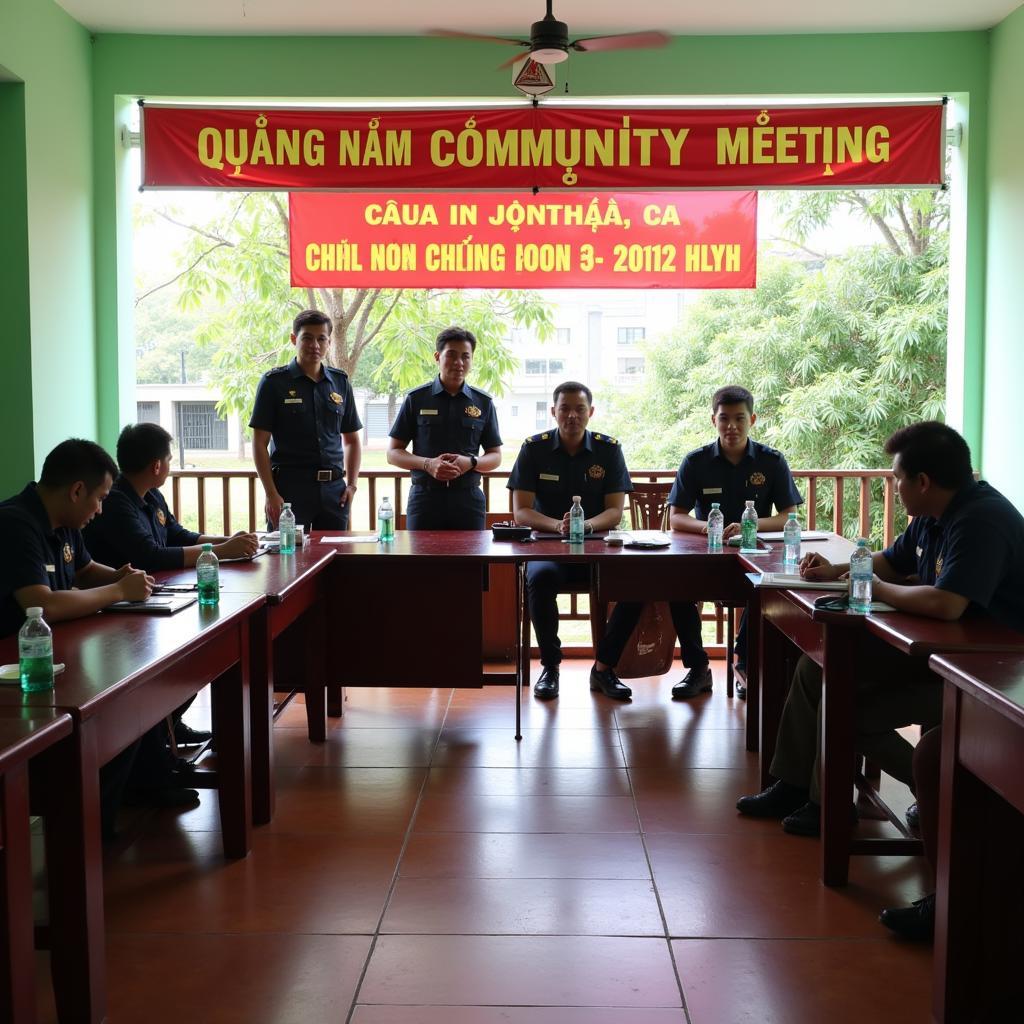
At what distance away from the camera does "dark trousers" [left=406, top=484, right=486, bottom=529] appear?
5.00 meters

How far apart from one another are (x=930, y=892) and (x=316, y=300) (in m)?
7.62

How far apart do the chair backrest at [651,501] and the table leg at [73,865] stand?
357 cm

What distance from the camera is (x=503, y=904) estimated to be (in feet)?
8.80

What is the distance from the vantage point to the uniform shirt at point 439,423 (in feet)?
16.6

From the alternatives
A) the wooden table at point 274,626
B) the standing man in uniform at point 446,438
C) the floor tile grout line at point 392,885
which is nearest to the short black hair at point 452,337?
the standing man in uniform at point 446,438

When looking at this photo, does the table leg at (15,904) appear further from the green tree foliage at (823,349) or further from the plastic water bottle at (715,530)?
the green tree foliage at (823,349)

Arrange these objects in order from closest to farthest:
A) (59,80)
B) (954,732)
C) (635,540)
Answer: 1. (954,732)
2. (635,540)
3. (59,80)

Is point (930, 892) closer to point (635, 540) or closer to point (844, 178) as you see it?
point (635, 540)

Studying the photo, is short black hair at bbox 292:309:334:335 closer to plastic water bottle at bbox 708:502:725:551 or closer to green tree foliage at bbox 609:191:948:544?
plastic water bottle at bbox 708:502:725:551

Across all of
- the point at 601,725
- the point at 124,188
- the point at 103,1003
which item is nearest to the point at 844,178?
the point at 601,725

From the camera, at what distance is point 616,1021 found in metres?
2.13

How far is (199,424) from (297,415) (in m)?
7.39

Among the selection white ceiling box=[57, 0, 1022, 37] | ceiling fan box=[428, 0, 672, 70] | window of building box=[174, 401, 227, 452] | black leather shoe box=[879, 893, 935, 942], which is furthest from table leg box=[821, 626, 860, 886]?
window of building box=[174, 401, 227, 452]

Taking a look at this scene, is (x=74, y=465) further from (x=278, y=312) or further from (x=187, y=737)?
(x=278, y=312)
